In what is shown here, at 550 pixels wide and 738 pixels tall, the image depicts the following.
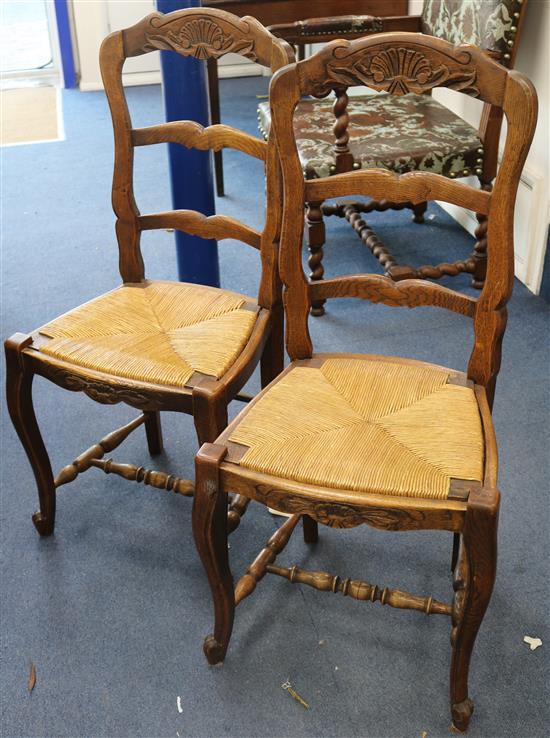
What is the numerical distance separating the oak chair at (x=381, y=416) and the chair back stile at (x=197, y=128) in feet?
0.46

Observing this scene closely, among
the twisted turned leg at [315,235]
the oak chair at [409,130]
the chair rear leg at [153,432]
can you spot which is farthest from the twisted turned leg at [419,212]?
the chair rear leg at [153,432]

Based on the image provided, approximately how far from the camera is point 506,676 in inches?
61.0

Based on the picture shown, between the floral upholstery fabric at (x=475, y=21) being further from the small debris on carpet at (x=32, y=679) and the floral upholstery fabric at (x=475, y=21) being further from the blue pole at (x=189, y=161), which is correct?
the small debris on carpet at (x=32, y=679)

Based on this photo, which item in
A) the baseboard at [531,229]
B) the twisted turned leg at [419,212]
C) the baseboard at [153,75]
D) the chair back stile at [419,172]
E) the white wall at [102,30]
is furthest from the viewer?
the baseboard at [153,75]

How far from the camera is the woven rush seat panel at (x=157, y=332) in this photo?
1.61 metres

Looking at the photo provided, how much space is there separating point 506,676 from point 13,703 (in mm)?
863

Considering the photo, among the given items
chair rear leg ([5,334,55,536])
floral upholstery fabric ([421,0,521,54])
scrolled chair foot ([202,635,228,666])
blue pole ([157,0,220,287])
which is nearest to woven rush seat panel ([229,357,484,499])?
scrolled chair foot ([202,635,228,666])

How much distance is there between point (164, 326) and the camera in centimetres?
175

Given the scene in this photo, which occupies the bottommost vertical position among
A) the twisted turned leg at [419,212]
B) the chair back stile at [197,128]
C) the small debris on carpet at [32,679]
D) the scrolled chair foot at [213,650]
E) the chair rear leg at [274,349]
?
the small debris on carpet at [32,679]

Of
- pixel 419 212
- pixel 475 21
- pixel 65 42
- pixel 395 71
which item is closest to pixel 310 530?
pixel 395 71

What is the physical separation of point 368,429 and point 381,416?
0.04 meters

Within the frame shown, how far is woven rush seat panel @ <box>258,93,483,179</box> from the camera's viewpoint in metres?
2.47

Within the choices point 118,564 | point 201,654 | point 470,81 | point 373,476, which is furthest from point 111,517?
point 470,81

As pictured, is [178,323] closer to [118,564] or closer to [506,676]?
[118,564]
